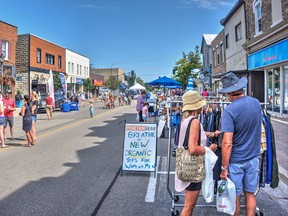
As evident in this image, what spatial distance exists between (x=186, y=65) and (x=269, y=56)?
24624 mm

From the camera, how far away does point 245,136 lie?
3203mm

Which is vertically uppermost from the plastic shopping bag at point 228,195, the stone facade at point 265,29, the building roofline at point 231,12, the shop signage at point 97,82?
the building roofline at point 231,12

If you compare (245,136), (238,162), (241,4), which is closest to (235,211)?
(238,162)

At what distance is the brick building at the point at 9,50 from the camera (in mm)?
26078

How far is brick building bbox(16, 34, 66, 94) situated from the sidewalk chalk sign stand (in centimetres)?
2700

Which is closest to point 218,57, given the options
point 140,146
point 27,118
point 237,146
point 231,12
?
point 231,12

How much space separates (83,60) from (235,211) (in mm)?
47491

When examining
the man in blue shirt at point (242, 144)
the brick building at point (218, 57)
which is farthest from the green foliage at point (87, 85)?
the man in blue shirt at point (242, 144)

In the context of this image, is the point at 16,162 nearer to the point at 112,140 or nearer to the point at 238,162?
the point at 112,140

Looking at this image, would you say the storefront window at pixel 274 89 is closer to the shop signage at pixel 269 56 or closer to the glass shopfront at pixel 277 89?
the glass shopfront at pixel 277 89

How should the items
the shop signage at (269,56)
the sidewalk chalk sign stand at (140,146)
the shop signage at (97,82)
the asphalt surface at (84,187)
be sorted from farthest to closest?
the shop signage at (97,82), the shop signage at (269,56), the sidewalk chalk sign stand at (140,146), the asphalt surface at (84,187)

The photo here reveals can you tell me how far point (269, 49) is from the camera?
14.7m

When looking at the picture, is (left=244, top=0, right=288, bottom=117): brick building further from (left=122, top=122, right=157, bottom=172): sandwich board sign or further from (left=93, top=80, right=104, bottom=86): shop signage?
(left=93, top=80, right=104, bottom=86): shop signage

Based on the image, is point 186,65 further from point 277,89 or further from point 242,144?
point 242,144
